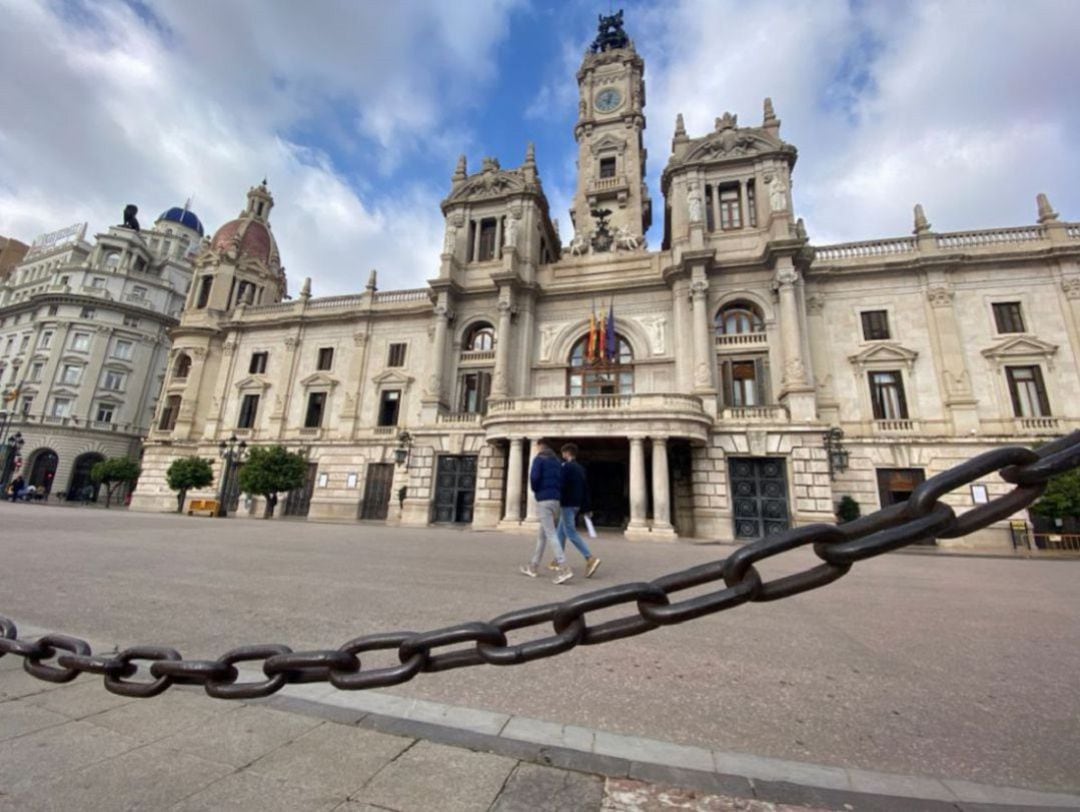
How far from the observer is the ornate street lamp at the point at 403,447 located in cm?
2306

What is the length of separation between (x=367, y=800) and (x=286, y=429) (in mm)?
29169

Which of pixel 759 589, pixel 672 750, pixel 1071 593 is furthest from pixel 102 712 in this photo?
pixel 1071 593

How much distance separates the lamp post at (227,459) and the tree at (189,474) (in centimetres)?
110

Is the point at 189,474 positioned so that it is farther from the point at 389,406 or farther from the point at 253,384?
the point at 389,406

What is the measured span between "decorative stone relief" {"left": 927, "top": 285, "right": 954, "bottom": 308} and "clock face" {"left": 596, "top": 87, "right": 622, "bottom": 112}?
22594 mm

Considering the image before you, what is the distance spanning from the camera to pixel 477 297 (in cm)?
2545

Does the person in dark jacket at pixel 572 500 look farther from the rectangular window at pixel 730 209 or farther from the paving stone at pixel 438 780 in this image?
the rectangular window at pixel 730 209

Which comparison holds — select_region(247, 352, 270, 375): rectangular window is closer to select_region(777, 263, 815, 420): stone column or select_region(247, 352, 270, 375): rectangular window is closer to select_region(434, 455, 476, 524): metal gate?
select_region(434, 455, 476, 524): metal gate

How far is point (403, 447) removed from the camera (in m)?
23.3

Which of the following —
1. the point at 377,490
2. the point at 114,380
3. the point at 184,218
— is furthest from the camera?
the point at 184,218

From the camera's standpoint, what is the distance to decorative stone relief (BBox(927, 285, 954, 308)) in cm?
2005

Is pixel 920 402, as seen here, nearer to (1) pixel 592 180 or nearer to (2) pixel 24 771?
(1) pixel 592 180

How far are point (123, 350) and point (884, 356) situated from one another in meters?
57.3

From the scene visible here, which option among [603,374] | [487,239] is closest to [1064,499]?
[603,374]
